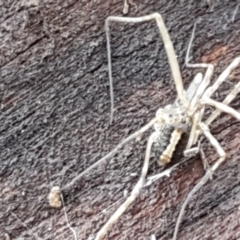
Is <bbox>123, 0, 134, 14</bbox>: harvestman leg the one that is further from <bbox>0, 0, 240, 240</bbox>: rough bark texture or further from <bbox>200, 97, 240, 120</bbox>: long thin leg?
<bbox>200, 97, 240, 120</bbox>: long thin leg

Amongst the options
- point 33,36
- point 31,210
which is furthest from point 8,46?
point 31,210

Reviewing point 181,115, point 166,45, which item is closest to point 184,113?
point 181,115

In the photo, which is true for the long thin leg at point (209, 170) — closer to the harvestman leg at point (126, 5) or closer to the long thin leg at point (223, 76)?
the long thin leg at point (223, 76)

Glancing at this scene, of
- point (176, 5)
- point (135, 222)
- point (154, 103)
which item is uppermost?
point (176, 5)

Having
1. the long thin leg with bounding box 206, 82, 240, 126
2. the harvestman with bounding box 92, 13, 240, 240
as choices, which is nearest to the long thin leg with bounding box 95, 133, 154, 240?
the harvestman with bounding box 92, 13, 240, 240

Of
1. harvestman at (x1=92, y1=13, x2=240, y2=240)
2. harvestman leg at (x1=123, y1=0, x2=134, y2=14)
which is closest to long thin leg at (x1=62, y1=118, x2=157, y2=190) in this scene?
harvestman at (x1=92, y1=13, x2=240, y2=240)

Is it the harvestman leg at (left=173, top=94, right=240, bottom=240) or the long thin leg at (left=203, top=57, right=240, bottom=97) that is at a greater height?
the long thin leg at (left=203, top=57, right=240, bottom=97)

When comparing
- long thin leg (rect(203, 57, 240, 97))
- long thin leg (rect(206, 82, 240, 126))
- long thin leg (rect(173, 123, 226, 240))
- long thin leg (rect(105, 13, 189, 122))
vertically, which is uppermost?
long thin leg (rect(105, 13, 189, 122))

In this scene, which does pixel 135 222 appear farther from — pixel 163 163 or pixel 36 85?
pixel 36 85
